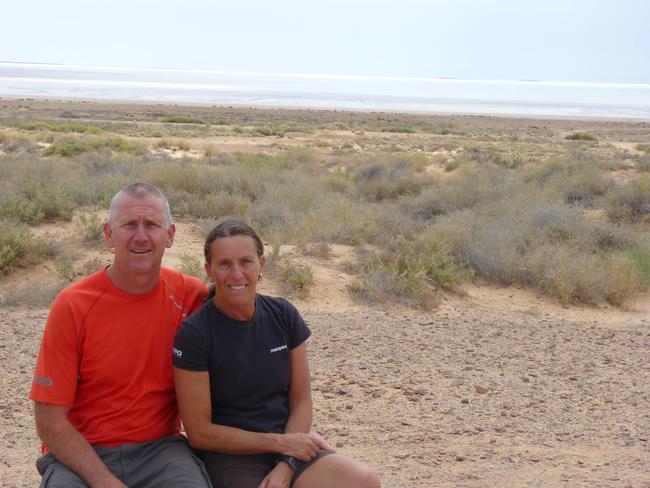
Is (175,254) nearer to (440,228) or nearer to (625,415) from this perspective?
(440,228)

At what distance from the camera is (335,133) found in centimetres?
4341

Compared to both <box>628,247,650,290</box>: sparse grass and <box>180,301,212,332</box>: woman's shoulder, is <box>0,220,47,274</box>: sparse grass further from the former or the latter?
<box>628,247,650,290</box>: sparse grass

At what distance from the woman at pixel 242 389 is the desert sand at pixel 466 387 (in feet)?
3.94

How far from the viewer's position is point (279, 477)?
317 cm

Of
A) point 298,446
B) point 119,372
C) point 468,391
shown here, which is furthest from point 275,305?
point 468,391

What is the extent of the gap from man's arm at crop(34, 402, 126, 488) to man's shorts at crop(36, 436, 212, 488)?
98mm

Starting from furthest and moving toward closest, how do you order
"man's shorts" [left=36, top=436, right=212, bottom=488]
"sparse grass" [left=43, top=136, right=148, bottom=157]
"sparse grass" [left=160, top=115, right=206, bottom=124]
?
"sparse grass" [left=160, top=115, right=206, bottom=124] < "sparse grass" [left=43, top=136, right=148, bottom=157] < "man's shorts" [left=36, top=436, right=212, bottom=488]

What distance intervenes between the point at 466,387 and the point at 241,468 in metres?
2.99

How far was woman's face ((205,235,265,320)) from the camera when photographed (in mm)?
3180

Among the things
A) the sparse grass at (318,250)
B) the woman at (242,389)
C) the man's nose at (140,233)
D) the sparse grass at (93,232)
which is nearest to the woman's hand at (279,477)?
the woman at (242,389)

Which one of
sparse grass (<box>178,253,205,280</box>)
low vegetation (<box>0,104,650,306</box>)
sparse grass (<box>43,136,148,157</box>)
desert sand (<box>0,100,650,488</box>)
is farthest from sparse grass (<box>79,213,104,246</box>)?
sparse grass (<box>43,136,148,157</box>)

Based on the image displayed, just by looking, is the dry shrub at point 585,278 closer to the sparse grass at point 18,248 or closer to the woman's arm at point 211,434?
the sparse grass at point 18,248

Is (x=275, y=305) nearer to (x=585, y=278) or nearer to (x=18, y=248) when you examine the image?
(x=585, y=278)

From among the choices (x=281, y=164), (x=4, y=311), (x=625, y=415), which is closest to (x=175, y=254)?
(x=4, y=311)
